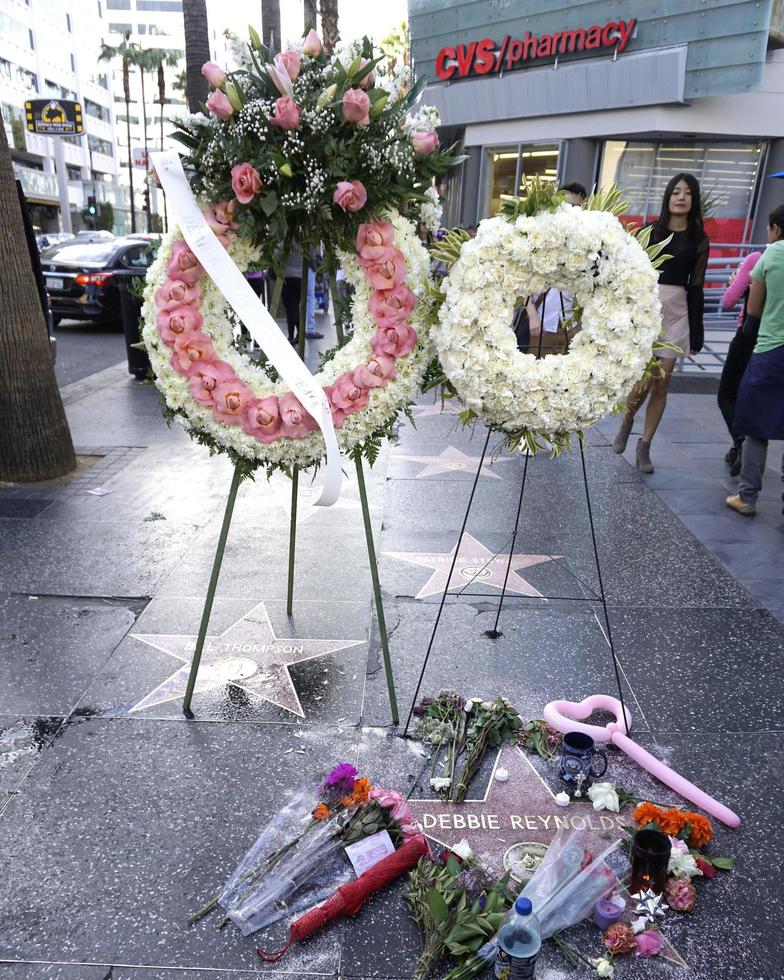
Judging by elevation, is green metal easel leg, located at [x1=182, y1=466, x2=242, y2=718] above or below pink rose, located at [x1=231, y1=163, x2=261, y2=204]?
below

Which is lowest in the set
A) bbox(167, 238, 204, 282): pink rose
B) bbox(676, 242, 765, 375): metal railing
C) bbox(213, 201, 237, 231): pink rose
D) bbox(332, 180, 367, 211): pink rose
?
bbox(676, 242, 765, 375): metal railing

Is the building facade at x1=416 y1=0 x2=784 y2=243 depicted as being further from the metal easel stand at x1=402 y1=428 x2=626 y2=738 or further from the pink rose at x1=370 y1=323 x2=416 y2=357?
the pink rose at x1=370 y1=323 x2=416 y2=357

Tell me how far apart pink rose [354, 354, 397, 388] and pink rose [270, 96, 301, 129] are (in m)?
0.82

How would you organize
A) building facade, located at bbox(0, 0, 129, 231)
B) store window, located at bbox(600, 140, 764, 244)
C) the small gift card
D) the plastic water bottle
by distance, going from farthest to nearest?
building facade, located at bbox(0, 0, 129, 231)
store window, located at bbox(600, 140, 764, 244)
the small gift card
the plastic water bottle

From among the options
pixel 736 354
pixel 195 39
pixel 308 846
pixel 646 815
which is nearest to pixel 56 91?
pixel 195 39

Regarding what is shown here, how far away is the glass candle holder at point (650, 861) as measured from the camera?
7.49 feet

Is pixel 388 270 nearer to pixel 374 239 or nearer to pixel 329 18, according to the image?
pixel 374 239

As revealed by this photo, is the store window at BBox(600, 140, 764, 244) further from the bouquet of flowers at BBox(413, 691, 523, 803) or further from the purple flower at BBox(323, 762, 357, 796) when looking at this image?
the purple flower at BBox(323, 762, 357, 796)

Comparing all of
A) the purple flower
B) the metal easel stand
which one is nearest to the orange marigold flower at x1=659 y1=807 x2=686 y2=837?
the metal easel stand

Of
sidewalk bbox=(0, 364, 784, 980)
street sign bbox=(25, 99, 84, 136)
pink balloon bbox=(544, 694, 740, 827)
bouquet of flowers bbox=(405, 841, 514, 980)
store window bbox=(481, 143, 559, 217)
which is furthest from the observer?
street sign bbox=(25, 99, 84, 136)

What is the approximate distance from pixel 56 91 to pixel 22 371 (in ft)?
196

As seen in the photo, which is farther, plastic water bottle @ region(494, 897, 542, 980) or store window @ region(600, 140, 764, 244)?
store window @ region(600, 140, 764, 244)

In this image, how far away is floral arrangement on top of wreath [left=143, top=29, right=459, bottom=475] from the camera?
2.57m

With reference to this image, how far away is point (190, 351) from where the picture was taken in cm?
280
